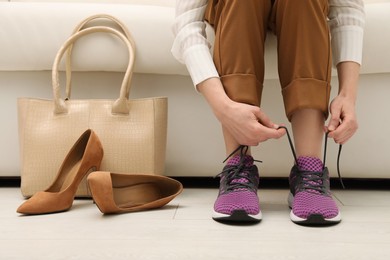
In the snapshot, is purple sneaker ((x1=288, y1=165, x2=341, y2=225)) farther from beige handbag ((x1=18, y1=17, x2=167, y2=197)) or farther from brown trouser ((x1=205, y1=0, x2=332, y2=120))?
beige handbag ((x1=18, y1=17, x2=167, y2=197))

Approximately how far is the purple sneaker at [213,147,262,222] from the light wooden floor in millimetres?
19

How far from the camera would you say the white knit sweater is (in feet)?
2.60

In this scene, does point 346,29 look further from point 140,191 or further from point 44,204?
point 44,204

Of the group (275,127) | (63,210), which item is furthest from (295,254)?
(63,210)

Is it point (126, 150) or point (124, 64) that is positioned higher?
point (124, 64)

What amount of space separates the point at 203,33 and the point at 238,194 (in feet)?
1.03

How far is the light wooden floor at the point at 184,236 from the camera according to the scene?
1.87 ft

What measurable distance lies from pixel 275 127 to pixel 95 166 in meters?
0.39

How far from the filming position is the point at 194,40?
0.81 m

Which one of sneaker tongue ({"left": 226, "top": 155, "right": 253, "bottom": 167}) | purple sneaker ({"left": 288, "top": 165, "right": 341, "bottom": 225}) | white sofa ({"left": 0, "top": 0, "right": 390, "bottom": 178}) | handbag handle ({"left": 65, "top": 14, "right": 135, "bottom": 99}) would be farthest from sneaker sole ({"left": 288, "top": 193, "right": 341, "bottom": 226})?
handbag handle ({"left": 65, "top": 14, "right": 135, "bottom": 99})

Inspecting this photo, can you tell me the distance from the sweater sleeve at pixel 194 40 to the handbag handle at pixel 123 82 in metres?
0.15

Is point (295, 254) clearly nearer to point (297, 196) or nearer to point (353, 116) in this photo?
point (297, 196)

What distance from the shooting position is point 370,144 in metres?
1.06

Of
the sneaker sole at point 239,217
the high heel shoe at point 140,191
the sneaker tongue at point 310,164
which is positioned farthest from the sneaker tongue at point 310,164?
the high heel shoe at point 140,191
